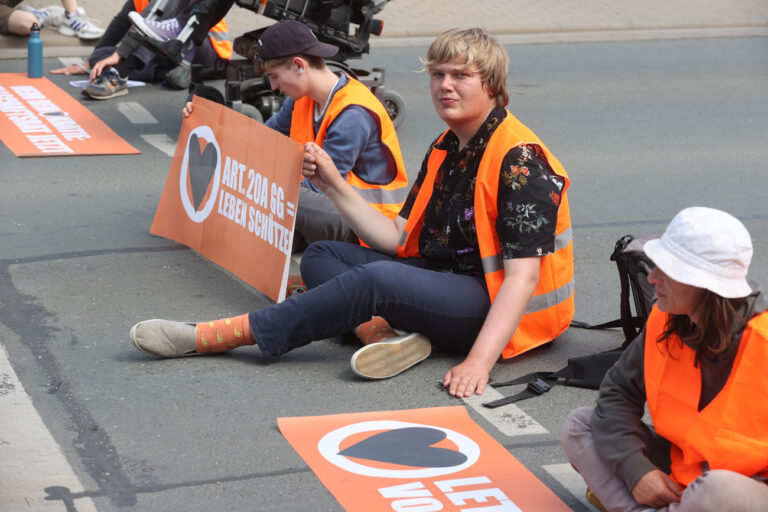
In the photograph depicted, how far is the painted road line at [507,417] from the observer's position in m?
4.23

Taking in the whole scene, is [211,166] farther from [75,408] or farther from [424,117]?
[424,117]

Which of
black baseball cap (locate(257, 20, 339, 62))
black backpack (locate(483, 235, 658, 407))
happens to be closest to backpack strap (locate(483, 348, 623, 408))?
black backpack (locate(483, 235, 658, 407))

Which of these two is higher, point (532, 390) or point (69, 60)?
point (532, 390)

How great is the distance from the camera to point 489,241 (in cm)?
455

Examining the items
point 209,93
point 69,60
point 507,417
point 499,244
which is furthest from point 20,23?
point 507,417

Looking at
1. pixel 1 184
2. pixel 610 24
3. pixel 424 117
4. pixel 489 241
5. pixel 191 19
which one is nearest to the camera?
pixel 489 241

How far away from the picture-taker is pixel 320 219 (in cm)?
582

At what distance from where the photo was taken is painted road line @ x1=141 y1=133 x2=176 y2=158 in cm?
834

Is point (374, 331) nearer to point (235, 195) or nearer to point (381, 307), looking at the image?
point (381, 307)

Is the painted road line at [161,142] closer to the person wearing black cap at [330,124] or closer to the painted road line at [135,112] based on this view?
the painted road line at [135,112]

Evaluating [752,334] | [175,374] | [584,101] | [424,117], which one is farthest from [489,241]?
[584,101]

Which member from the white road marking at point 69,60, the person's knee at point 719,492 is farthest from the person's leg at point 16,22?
the person's knee at point 719,492

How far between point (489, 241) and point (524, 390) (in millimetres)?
595

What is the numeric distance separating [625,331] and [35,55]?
6.94 meters
